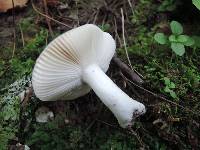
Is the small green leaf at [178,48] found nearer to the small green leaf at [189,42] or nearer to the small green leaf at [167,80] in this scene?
the small green leaf at [189,42]

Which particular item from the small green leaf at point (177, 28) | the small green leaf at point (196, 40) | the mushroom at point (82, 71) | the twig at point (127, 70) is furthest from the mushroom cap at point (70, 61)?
the small green leaf at point (196, 40)

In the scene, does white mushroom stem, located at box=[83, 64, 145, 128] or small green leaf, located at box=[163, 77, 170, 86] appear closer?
white mushroom stem, located at box=[83, 64, 145, 128]

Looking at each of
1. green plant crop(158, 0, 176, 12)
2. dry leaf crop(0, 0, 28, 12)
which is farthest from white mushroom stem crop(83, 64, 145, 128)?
dry leaf crop(0, 0, 28, 12)

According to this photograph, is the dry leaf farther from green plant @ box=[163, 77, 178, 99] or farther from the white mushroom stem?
green plant @ box=[163, 77, 178, 99]

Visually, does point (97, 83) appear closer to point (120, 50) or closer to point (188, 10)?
point (120, 50)

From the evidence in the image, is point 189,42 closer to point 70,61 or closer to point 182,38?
point 182,38

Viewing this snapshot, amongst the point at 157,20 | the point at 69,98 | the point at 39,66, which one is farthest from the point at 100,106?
the point at 157,20

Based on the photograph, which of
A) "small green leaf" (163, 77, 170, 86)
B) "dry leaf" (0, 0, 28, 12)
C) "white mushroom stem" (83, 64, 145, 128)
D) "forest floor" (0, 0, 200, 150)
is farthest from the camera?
"dry leaf" (0, 0, 28, 12)
